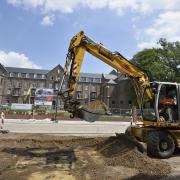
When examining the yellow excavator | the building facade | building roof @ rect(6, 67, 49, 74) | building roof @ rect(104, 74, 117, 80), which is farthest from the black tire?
building roof @ rect(6, 67, 49, 74)

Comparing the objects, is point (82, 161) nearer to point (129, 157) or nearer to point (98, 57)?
point (129, 157)

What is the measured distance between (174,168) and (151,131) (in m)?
2.43

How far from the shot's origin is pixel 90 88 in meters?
103

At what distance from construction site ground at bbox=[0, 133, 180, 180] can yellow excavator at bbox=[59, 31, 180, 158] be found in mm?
587

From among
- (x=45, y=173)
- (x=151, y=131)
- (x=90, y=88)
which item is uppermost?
(x=90, y=88)

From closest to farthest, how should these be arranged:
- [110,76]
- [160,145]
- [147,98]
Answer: [160,145]
[147,98]
[110,76]

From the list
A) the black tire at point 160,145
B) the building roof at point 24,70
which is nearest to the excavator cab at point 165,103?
the black tire at point 160,145

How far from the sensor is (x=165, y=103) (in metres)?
12.6

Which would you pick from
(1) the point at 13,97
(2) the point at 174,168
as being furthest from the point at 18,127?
(1) the point at 13,97

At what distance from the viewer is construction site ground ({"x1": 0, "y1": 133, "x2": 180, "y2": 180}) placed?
9.36 meters

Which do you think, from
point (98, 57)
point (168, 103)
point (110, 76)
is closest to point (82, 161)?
point (168, 103)

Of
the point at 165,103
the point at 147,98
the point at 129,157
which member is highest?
the point at 147,98

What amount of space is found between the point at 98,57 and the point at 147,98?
2.80 meters

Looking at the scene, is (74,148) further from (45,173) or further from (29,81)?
(29,81)
